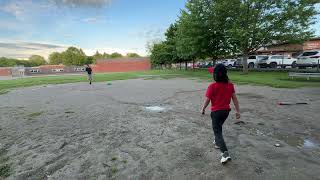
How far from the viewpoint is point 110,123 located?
7199mm

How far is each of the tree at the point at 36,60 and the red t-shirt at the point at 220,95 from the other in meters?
157

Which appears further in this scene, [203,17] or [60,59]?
[60,59]

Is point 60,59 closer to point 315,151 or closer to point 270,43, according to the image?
point 270,43

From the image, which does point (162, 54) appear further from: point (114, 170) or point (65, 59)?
point (65, 59)

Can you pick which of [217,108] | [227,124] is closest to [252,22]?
[227,124]

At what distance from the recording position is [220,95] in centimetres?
429

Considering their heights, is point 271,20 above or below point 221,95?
above

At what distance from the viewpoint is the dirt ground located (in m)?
4.02

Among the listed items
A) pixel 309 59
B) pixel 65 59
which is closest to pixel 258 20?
pixel 309 59

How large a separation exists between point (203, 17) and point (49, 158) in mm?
28068

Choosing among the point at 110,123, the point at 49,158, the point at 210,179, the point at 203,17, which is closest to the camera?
the point at 210,179

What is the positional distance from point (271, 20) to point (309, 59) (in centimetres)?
613

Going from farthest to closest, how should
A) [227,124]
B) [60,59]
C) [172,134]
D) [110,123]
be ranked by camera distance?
[60,59] < [110,123] < [227,124] < [172,134]

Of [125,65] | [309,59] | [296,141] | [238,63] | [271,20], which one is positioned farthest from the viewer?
[125,65]
